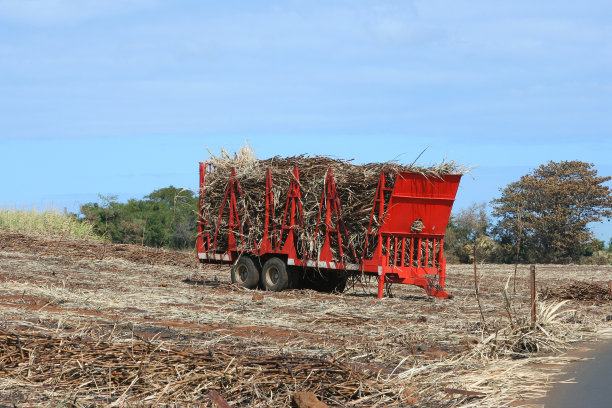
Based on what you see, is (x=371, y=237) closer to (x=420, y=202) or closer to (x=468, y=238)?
(x=420, y=202)

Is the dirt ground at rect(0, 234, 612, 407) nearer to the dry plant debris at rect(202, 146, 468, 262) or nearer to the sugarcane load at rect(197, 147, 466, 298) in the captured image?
the sugarcane load at rect(197, 147, 466, 298)

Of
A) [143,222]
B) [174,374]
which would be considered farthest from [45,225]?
[174,374]

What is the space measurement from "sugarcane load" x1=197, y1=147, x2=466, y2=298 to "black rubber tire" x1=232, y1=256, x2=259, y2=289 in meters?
0.02

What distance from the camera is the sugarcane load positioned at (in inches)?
575

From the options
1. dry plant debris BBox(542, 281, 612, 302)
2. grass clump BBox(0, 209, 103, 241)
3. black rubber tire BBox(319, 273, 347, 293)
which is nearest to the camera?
dry plant debris BBox(542, 281, 612, 302)

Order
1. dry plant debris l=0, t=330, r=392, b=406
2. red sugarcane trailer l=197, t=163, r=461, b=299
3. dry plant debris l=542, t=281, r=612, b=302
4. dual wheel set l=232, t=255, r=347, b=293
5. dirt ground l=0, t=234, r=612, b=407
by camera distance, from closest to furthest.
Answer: dry plant debris l=0, t=330, r=392, b=406 → dirt ground l=0, t=234, r=612, b=407 → red sugarcane trailer l=197, t=163, r=461, b=299 → dry plant debris l=542, t=281, r=612, b=302 → dual wheel set l=232, t=255, r=347, b=293

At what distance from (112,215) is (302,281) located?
24.0 meters

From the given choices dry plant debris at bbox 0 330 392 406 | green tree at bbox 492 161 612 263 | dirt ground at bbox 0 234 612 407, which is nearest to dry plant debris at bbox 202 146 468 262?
dirt ground at bbox 0 234 612 407

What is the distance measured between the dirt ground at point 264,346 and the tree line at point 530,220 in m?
22.3

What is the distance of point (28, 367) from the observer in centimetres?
694

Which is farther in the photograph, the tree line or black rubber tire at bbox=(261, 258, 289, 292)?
the tree line

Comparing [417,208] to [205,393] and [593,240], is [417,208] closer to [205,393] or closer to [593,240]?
[205,393]

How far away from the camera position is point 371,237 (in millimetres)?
14836

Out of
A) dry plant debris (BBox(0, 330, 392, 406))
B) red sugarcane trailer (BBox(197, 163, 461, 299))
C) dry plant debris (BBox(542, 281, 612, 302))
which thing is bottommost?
dry plant debris (BBox(0, 330, 392, 406))
